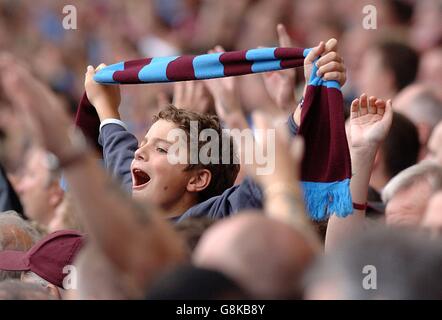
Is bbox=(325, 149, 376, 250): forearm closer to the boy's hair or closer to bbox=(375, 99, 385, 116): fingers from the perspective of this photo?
bbox=(375, 99, 385, 116): fingers

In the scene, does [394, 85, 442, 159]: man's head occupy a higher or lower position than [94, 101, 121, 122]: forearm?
lower

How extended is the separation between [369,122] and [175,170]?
68cm

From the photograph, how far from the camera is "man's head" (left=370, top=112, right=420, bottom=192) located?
15.4 feet

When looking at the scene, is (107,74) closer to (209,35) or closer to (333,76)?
(333,76)

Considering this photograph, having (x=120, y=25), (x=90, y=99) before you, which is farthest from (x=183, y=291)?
(x=120, y=25)

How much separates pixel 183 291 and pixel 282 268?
0.20 meters

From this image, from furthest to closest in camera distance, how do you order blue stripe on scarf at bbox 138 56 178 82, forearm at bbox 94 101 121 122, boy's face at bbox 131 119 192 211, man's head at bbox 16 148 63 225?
1. man's head at bbox 16 148 63 225
2. forearm at bbox 94 101 121 122
3. blue stripe on scarf at bbox 138 56 178 82
4. boy's face at bbox 131 119 192 211

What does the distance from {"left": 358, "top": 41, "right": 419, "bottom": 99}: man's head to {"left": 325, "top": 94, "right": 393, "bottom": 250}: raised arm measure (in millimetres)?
2617

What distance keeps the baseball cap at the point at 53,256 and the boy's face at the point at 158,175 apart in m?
0.34

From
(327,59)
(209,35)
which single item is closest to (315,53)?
(327,59)

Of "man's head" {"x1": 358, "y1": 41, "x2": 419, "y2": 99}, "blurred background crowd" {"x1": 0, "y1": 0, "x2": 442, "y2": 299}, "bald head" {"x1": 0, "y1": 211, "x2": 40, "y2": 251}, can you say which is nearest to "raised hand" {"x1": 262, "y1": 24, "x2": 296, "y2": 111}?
"blurred background crowd" {"x1": 0, "y1": 0, "x2": 442, "y2": 299}

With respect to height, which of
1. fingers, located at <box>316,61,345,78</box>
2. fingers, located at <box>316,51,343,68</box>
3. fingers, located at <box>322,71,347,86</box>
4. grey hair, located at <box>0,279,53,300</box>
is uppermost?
fingers, located at <box>316,51,343,68</box>

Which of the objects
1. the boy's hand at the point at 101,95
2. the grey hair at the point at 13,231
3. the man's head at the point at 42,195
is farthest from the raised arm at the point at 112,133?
the man's head at the point at 42,195

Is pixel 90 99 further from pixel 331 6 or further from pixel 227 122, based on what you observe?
pixel 331 6
